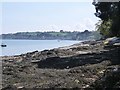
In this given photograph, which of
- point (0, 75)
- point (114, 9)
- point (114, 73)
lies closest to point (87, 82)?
point (114, 73)

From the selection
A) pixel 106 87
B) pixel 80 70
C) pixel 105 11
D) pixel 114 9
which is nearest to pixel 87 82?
pixel 106 87

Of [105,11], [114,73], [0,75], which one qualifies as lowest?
[0,75]

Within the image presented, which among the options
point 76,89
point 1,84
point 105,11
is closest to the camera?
point 76,89

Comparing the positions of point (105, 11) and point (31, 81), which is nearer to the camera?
point (31, 81)

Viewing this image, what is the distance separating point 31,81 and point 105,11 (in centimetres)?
2508

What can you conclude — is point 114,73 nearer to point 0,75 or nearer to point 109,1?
point 0,75

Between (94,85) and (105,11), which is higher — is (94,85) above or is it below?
below

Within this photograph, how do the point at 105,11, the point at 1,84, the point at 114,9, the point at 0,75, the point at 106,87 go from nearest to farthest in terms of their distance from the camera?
1. the point at 106,87
2. the point at 1,84
3. the point at 0,75
4. the point at 114,9
5. the point at 105,11

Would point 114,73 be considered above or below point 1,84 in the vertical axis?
above

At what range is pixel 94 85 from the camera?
18.7m

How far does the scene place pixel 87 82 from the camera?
68.6 feet

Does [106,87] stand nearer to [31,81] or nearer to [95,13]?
[31,81]

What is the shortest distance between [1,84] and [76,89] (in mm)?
6916

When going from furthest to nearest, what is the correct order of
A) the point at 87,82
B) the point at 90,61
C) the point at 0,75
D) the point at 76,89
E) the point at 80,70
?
1. the point at 90,61
2. the point at 0,75
3. the point at 80,70
4. the point at 87,82
5. the point at 76,89
